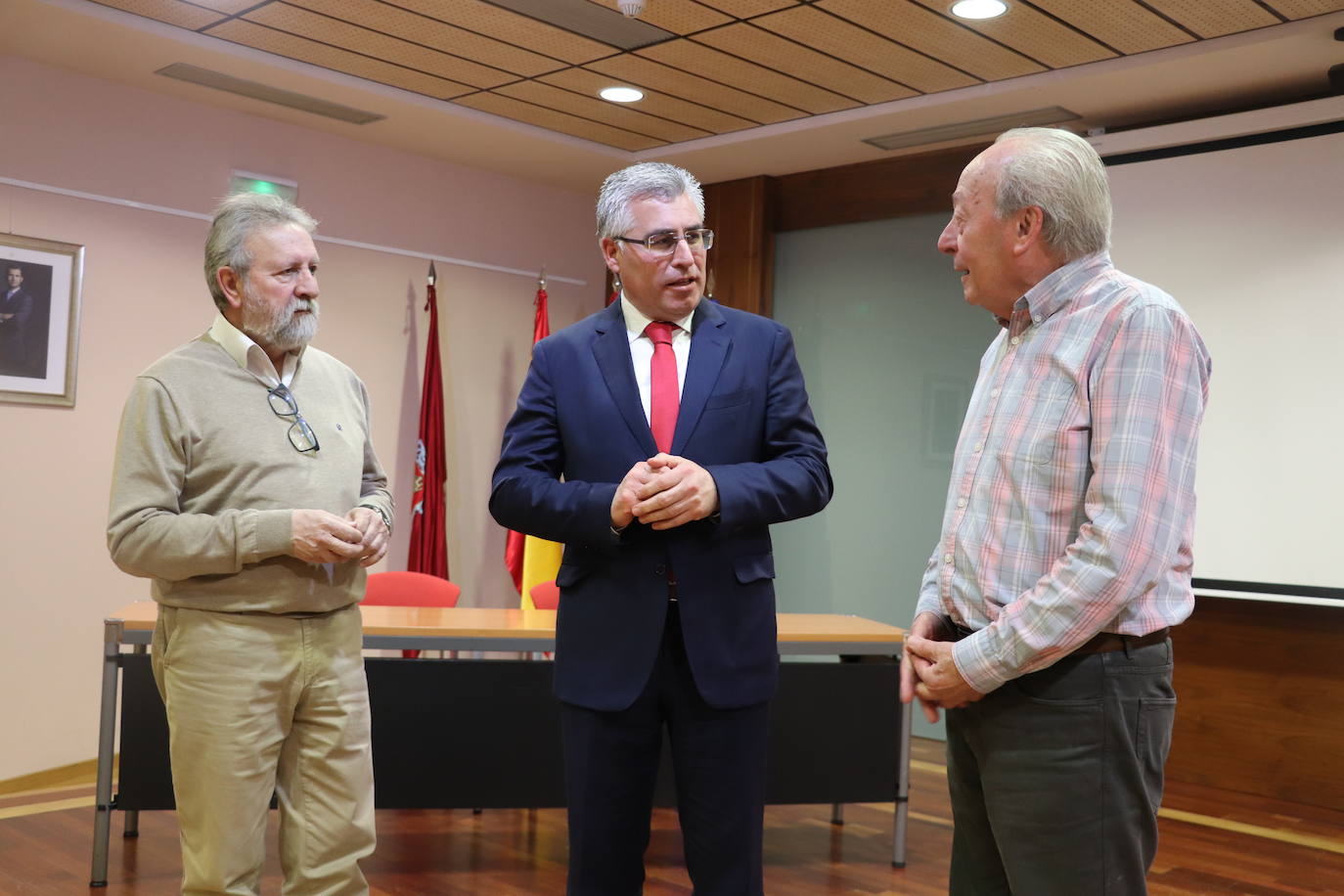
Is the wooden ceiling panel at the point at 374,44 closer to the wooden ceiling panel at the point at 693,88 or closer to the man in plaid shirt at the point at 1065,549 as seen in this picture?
the wooden ceiling panel at the point at 693,88

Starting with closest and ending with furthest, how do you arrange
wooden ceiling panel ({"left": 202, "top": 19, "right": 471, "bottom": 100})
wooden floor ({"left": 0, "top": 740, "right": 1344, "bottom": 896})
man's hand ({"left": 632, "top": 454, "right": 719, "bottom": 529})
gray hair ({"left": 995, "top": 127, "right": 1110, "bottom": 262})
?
gray hair ({"left": 995, "top": 127, "right": 1110, "bottom": 262})
man's hand ({"left": 632, "top": 454, "right": 719, "bottom": 529})
wooden floor ({"left": 0, "top": 740, "right": 1344, "bottom": 896})
wooden ceiling panel ({"left": 202, "top": 19, "right": 471, "bottom": 100})

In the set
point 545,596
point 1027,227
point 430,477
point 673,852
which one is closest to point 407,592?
point 545,596

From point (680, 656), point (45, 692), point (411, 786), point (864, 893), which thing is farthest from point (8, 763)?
point (680, 656)

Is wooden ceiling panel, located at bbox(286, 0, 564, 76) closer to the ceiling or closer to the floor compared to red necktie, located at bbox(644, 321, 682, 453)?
closer to the ceiling

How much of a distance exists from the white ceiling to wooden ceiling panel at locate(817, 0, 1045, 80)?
197mm

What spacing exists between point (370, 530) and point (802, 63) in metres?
3.23

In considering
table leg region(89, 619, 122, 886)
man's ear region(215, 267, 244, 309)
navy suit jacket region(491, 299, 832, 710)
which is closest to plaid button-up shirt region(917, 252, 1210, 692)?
navy suit jacket region(491, 299, 832, 710)

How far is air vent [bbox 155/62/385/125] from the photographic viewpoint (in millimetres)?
5167

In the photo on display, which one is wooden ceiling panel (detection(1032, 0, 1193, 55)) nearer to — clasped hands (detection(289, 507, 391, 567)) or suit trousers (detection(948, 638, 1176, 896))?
clasped hands (detection(289, 507, 391, 567))

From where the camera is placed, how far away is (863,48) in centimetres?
469

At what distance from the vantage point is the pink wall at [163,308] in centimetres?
507

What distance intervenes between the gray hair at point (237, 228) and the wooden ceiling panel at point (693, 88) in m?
2.64

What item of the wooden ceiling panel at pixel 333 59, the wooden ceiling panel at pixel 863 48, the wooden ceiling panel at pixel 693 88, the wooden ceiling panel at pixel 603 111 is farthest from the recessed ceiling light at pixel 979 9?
the wooden ceiling panel at pixel 333 59

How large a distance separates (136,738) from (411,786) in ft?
2.73
